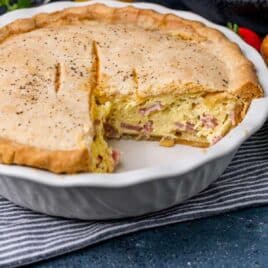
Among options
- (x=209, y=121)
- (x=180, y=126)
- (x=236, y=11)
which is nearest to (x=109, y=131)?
(x=180, y=126)

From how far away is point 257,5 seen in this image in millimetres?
3838

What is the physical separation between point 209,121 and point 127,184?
32.1 inches

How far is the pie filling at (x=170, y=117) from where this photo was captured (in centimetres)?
314

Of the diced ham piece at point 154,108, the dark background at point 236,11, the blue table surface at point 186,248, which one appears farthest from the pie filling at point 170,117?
the dark background at point 236,11

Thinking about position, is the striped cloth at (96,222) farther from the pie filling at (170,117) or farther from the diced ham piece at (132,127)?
the diced ham piece at (132,127)

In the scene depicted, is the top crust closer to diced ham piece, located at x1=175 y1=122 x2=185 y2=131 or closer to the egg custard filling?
the egg custard filling

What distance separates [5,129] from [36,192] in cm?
33

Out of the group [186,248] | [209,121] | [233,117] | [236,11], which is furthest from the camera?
[236,11]

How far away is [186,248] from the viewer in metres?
2.73

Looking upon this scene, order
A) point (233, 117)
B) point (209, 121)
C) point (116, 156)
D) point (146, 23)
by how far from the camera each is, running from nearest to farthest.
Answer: point (116, 156)
point (233, 117)
point (209, 121)
point (146, 23)

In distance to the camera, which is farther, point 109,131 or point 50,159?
point 109,131

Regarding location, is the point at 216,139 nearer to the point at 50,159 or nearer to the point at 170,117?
the point at 170,117

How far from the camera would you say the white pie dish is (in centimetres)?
251

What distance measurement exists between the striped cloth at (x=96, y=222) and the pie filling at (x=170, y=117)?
0.24 meters
